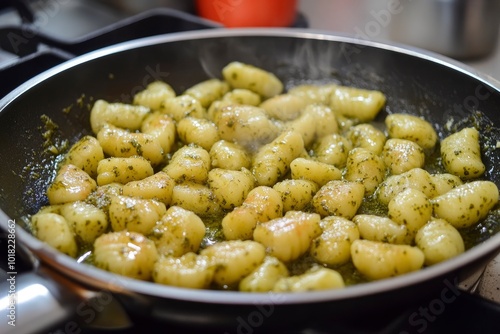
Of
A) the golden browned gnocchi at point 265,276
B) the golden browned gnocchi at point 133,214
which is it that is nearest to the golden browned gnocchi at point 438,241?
the golden browned gnocchi at point 265,276

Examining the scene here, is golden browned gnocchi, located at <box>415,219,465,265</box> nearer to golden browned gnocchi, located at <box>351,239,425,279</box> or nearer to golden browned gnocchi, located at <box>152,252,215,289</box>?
golden browned gnocchi, located at <box>351,239,425,279</box>

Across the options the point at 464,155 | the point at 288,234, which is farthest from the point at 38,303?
the point at 464,155

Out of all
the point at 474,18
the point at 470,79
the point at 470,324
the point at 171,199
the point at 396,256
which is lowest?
the point at 470,324

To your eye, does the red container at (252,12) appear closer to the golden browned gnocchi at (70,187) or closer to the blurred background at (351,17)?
the blurred background at (351,17)

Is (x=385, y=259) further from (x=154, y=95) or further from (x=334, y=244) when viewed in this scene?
(x=154, y=95)

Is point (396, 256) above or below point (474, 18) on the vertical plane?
below

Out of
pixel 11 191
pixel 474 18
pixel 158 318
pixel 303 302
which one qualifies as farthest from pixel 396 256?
pixel 474 18

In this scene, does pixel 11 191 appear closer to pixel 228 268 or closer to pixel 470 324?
pixel 228 268
